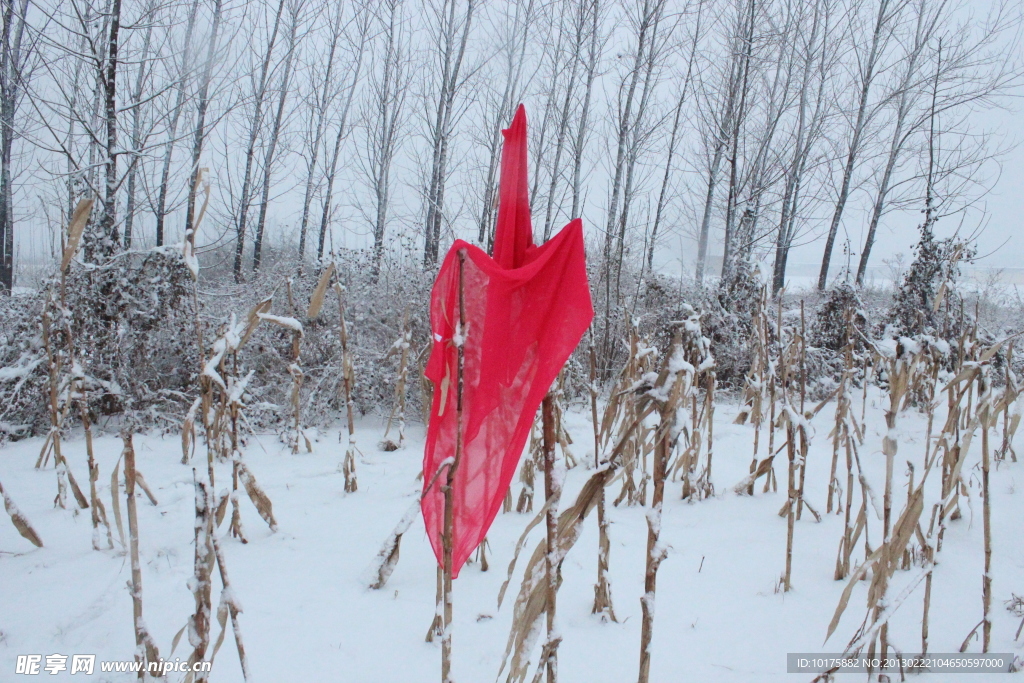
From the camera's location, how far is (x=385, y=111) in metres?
10.7

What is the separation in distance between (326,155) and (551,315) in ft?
36.9

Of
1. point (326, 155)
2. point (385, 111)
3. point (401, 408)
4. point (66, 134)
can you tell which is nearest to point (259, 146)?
point (326, 155)

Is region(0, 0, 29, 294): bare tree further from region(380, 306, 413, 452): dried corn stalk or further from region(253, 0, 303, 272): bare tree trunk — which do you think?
region(380, 306, 413, 452): dried corn stalk

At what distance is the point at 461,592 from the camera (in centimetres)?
190

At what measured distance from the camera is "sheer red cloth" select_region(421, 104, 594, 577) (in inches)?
44.1

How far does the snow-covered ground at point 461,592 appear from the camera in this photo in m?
1.54

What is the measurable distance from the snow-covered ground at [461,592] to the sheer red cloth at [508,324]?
43cm

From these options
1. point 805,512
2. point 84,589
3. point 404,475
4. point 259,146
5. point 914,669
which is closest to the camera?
point 914,669

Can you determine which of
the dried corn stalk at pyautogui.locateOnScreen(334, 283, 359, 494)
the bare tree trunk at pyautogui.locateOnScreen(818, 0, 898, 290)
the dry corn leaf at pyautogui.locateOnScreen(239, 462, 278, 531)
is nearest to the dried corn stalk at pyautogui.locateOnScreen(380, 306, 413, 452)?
the dried corn stalk at pyautogui.locateOnScreen(334, 283, 359, 494)

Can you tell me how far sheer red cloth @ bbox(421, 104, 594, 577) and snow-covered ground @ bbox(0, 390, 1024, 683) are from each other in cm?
43

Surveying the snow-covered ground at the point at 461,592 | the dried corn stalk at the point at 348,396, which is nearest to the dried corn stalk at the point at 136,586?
the snow-covered ground at the point at 461,592

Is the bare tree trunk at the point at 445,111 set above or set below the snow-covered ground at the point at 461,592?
above

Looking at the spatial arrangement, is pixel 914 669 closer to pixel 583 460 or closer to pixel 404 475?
pixel 583 460

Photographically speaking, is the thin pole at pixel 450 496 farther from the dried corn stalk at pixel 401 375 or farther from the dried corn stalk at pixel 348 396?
the dried corn stalk at pixel 401 375
